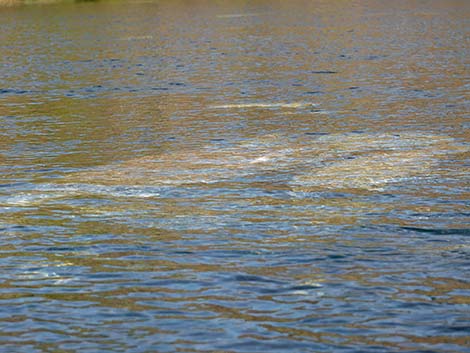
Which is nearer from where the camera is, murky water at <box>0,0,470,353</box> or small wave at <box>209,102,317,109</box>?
murky water at <box>0,0,470,353</box>

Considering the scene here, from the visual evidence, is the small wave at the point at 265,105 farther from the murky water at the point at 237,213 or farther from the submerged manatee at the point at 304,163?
the submerged manatee at the point at 304,163

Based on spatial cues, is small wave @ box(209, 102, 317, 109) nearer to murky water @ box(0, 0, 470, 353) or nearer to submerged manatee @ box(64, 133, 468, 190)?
murky water @ box(0, 0, 470, 353)

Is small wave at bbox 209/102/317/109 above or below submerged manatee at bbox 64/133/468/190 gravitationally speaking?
below

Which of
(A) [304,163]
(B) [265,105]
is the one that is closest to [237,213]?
(A) [304,163]

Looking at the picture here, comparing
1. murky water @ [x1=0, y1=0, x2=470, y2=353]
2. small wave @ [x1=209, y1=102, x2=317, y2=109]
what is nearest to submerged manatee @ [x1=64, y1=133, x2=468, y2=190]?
murky water @ [x1=0, y1=0, x2=470, y2=353]

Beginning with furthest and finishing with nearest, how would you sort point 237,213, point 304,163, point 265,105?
1. point 265,105
2. point 304,163
3. point 237,213

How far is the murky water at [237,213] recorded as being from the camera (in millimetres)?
10391

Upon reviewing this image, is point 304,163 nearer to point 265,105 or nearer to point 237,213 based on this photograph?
point 237,213

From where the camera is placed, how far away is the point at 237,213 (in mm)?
14828

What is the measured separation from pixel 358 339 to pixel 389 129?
502 inches

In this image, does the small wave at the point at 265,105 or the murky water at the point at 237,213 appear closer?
the murky water at the point at 237,213

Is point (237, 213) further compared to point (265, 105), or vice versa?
point (265, 105)

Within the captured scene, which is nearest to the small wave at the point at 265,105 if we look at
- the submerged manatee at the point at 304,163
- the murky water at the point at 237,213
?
the murky water at the point at 237,213

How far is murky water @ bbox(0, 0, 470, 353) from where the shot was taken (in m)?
10.4
